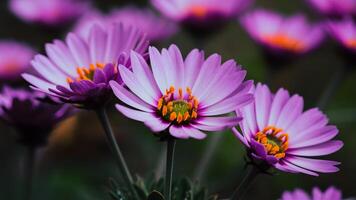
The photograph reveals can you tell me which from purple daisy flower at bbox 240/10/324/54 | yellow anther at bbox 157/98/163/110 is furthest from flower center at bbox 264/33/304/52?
yellow anther at bbox 157/98/163/110

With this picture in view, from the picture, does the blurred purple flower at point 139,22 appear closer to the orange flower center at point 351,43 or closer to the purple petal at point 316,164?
the orange flower center at point 351,43

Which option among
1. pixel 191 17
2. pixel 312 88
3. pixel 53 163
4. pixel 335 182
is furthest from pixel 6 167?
pixel 312 88

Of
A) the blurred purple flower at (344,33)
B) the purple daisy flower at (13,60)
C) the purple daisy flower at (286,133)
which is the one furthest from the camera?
the purple daisy flower at (13,60)

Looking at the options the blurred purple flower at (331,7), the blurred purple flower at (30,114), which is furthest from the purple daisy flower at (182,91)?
the blurred purple flower at (331,7)

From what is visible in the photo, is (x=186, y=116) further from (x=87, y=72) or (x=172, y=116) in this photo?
(x=87, y=72)

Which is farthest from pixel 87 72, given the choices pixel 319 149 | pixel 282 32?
pixel 282 32

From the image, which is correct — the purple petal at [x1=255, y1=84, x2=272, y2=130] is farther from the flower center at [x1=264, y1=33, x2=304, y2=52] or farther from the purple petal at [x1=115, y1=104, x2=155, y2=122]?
the flower center at [x1=264, y1=33, x2=304, y2=52]
